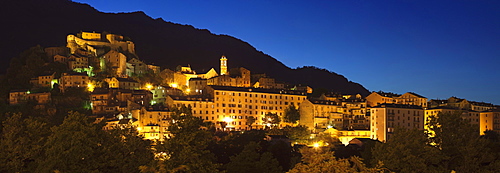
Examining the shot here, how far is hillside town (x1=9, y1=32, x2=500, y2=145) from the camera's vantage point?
271 ft

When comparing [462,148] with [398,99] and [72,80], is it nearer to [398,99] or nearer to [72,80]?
[398,99]

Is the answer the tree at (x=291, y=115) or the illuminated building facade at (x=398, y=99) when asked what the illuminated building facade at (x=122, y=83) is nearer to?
the tree at (x=291, y=115)

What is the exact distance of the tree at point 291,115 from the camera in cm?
8875

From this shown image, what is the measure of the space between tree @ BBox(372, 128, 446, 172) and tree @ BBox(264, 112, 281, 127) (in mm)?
36239

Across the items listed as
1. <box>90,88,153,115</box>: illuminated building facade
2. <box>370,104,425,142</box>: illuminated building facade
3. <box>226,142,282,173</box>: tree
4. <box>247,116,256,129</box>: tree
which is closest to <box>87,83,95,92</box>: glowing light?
<box>90,88,153,115</box>: illuminated building facade

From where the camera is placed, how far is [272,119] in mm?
88875

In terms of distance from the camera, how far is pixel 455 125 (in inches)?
2174

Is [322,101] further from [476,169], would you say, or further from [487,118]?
[476,169]

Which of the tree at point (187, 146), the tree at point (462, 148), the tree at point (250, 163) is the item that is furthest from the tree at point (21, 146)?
the tree at point (462, 148)

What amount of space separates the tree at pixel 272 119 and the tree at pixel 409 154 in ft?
119

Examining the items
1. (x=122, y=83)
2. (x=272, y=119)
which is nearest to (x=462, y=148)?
(x=272, y=119)

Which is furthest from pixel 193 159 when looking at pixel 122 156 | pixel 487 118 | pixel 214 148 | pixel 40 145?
pixel 487 118

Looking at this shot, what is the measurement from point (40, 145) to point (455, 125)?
39339 mm

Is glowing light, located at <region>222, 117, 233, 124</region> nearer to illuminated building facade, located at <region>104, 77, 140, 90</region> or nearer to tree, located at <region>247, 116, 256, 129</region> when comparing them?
tree, located at <region>247, 116, 256, 129</region>
